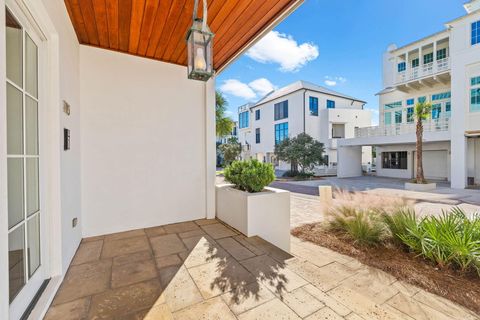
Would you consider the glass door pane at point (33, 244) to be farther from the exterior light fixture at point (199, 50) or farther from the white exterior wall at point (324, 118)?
the white exterior wall at point (324, 118)

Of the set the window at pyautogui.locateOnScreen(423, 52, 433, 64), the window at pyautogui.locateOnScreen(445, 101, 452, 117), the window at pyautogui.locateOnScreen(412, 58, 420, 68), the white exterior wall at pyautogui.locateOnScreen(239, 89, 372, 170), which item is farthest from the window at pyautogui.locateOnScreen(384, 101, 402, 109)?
the white exterior wall at pyautogui.locateOnScreen(239, 89, 372, 170)

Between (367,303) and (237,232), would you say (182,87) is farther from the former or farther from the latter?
(367,303)

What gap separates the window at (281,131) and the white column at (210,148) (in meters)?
17.5

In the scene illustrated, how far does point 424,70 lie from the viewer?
39.1 feet

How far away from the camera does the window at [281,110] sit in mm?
21094

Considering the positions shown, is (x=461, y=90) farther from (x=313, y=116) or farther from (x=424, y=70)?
(x=313, y=116)

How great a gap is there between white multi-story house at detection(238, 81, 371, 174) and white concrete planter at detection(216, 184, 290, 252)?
661 inches

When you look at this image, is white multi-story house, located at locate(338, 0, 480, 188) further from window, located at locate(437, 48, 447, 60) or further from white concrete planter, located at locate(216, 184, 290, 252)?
white concrete planter, located at locate(216, 184, 290, 252)

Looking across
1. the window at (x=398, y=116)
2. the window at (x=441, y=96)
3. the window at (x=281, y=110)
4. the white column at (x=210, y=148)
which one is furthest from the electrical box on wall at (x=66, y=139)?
the window at (x=281, y=110)

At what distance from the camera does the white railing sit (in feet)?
36.5

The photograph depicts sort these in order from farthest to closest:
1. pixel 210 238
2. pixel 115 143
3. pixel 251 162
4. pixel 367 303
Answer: pixel 251 162, pixel 115 143, pixel 210 238, pixel 367 303

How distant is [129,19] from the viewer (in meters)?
2.62

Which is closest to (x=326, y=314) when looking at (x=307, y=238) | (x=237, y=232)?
(x=237, y=232)

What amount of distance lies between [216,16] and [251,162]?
219cm
